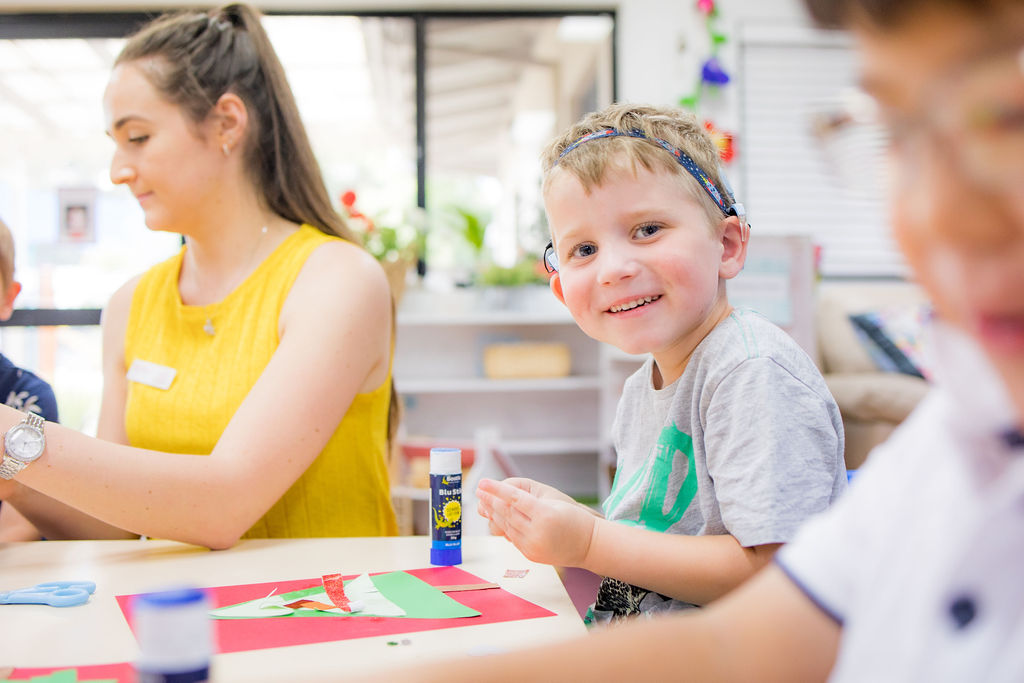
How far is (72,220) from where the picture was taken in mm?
4398

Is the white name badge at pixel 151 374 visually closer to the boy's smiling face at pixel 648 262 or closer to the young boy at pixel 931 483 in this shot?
the boy's smiling face at pixel 648 262

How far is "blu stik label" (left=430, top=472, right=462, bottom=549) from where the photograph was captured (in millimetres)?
1022

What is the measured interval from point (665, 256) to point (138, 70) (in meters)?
1.03

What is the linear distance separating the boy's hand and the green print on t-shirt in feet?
0.31

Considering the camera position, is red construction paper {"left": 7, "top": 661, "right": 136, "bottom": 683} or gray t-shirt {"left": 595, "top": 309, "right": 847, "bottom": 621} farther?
gray t-shirt {"left": 595, "top": 309, "right": 847, "bottom": 621}

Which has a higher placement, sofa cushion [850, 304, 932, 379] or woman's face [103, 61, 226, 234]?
woman's face [103, 61, 226, 234]

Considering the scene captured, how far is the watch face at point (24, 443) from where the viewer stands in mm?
1014

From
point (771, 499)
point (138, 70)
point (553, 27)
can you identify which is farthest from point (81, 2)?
point (771, 499)

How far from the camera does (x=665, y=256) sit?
0.98 metres

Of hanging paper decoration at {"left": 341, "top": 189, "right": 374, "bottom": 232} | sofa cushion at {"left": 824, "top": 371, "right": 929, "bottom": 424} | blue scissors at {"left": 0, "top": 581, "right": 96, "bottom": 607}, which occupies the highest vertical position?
hanging paper decoration at {"left": 341, "top": 189, "right": 374, "bottom": 232}

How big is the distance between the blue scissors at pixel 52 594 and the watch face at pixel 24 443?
6.8 inches

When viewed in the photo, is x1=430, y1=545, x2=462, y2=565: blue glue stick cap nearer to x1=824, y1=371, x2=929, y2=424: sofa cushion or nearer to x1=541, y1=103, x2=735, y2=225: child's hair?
x1=541, y1=103, x2=735, y2=225: child's hair

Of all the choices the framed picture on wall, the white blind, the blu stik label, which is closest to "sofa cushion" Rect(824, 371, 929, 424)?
the white blind

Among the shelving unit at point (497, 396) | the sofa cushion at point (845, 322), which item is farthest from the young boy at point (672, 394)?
the shelving unit at point (497, 396)
